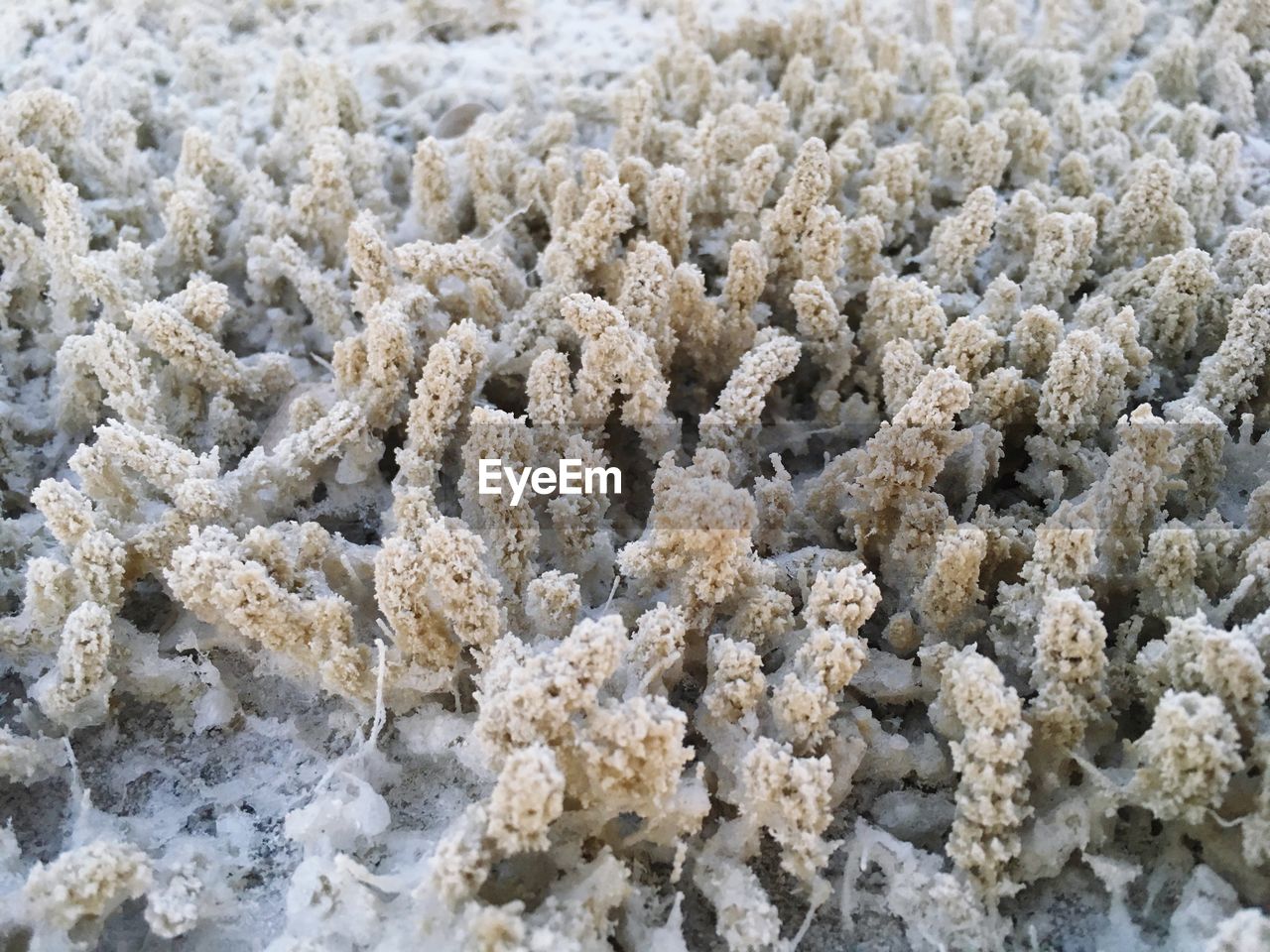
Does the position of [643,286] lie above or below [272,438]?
above

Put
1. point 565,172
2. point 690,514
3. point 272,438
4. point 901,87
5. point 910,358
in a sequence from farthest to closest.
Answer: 1. point 901,87
2. point 565,172
3. point 272,438
4. point 910,358
5. point 690,514

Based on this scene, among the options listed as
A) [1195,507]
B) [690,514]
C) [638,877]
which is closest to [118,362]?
[690,514]

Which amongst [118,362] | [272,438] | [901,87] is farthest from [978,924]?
[901,87]

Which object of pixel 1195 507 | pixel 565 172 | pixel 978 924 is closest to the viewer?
pixel 978 924

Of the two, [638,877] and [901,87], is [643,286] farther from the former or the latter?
[901,87]

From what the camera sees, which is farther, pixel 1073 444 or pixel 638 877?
pixel 1073 444

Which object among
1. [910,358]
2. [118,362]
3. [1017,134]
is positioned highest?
[1017,134]
